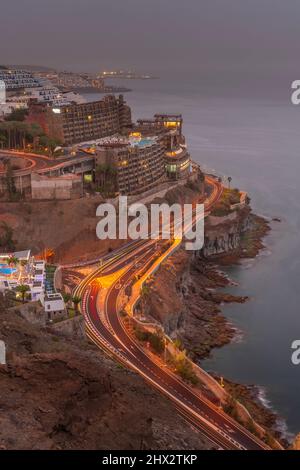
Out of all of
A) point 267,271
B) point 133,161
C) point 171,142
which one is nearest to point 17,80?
point 171,142

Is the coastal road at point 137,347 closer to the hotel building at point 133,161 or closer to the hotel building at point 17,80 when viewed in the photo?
the hotel building at point 133,161

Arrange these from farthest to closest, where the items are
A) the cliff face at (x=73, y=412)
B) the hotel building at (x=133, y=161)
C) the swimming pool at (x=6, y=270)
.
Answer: the hotel building at (x=133, y=161) < the swimming pool at (x=6, y=270) < the cliff face at (x=73, y=412)

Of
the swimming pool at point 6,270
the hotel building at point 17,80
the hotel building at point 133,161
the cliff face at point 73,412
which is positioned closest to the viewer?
the cliff face at point 73,412

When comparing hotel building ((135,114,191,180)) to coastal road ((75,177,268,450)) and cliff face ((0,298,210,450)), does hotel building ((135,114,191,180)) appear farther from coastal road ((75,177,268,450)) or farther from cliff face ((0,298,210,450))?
cliff face ((0,298,210,450))

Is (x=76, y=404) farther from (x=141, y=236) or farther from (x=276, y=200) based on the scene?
(x=276, y=200)

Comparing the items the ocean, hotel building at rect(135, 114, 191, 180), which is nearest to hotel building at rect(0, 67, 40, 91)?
hotel building at rect(135, 114, 191, 180)

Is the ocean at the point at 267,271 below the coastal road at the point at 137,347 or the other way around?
below

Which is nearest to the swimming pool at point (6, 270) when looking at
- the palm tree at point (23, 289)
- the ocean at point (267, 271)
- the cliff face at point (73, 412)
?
the palm tree at point (23, 289)

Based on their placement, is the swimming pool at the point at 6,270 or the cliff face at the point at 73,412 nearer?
the cliff face at the point at 73,412
